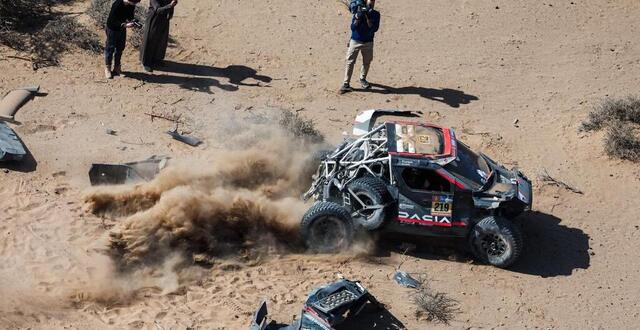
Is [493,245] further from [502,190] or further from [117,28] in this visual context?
[117,28]

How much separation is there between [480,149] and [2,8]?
10179 mm

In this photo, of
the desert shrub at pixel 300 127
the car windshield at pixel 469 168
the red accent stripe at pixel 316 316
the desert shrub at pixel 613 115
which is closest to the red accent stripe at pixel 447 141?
the car windshield at pixel 469 168

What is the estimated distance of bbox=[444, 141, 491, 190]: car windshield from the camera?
12039 mm

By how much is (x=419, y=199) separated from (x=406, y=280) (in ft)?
3.78

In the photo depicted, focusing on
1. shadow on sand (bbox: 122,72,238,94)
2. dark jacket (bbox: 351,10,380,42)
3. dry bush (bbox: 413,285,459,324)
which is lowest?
dry bush (bbox: 413,285,459,324)

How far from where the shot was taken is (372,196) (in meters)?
11.9

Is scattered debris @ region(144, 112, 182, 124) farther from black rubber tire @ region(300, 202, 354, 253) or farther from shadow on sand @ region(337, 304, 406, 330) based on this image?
shadow on sand @ region(337, 304, 406, 330)

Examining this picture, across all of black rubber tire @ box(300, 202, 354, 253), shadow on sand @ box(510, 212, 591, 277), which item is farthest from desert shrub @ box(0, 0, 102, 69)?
shadow on sand @ box(510, 212, 591, 277)

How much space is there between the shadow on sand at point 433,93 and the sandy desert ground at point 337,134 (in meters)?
0.04

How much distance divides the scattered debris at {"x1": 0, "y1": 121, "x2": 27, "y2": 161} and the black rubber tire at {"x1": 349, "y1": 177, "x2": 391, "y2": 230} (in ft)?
17.6

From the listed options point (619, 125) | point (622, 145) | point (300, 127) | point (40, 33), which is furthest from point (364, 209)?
point (40, 33)

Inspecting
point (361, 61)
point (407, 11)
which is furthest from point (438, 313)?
point (407, 11)

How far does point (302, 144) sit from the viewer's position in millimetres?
14227

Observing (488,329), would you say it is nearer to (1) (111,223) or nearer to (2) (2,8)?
(1) (111,223)
